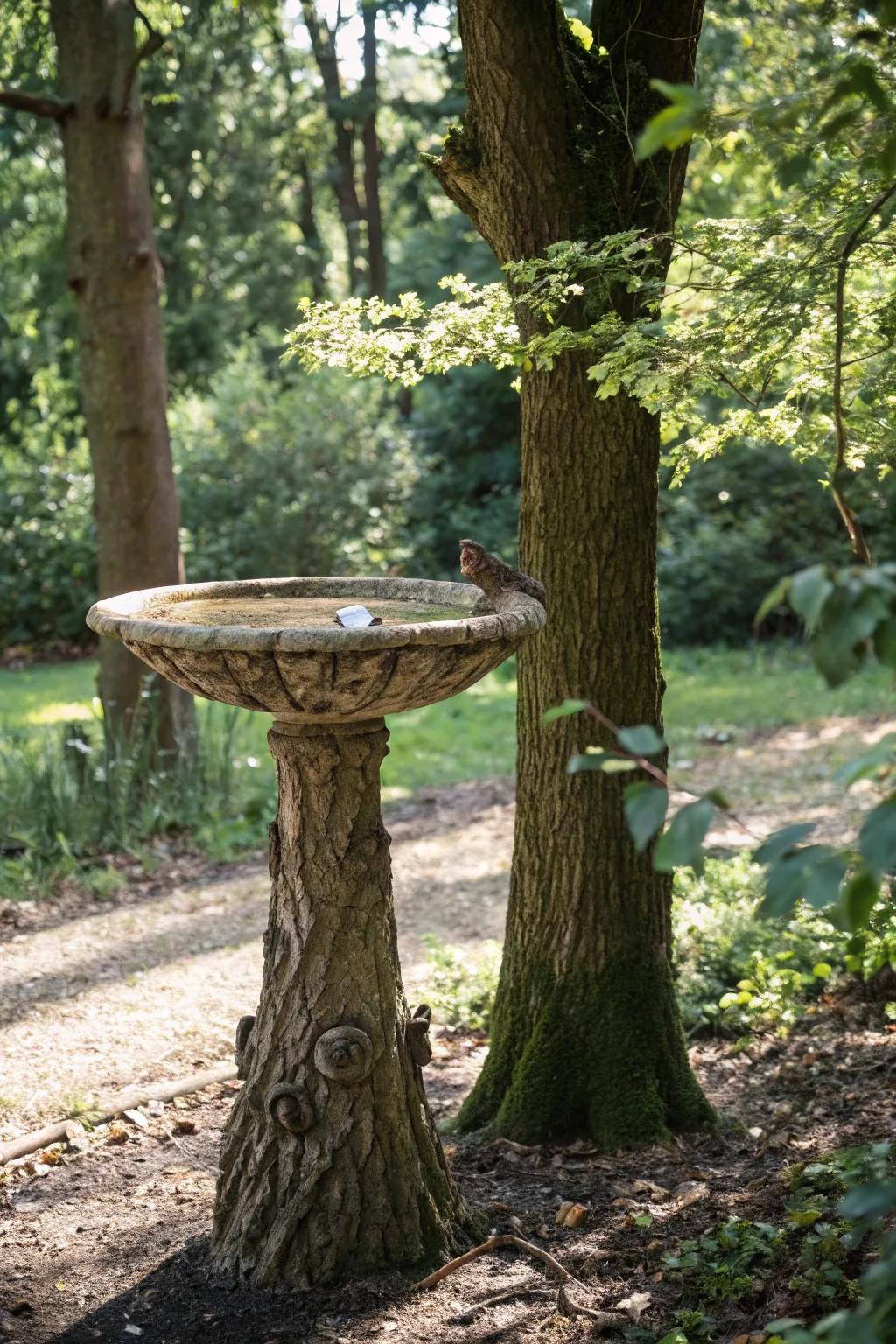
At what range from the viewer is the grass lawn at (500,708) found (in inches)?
386

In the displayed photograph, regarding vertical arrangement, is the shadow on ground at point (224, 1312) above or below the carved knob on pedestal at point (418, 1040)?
below

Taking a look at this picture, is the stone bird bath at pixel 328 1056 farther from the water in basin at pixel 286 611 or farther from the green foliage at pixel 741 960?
the green foliage at pixel 741 960

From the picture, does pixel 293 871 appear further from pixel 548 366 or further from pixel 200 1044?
pixel 200 1044

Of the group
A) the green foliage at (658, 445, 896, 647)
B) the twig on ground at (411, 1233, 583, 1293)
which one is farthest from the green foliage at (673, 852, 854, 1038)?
the green foliage at (658, 445, 896, 647)

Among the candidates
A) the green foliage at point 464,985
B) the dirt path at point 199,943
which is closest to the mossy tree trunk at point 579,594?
the green foliage at point 464,985

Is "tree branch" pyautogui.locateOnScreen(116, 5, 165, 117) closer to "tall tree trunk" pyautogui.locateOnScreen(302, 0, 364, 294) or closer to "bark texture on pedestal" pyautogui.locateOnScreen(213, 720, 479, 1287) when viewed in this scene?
"bark texture on pedestal" pyautogui.locateOnScreen(213, 720, 479, 1287)

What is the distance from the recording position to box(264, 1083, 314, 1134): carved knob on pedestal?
3.19 meters

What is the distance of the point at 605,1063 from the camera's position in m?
4.11

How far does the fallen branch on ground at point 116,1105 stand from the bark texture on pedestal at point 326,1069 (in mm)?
1126

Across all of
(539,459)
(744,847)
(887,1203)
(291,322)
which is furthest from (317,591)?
(291,322)

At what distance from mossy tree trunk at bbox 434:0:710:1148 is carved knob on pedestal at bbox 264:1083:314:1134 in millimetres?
1120

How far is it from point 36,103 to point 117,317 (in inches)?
50.9

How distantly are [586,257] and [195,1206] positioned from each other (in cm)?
288

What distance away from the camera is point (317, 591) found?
156 inches
